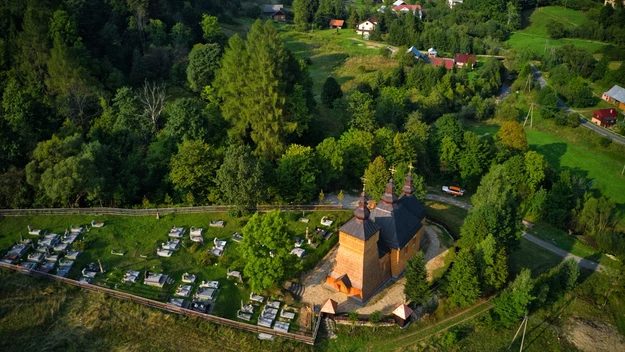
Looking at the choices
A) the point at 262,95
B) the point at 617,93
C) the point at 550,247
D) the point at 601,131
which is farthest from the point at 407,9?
the point at 550,247

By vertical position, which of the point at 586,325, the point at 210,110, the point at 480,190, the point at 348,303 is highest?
the point at 210,110

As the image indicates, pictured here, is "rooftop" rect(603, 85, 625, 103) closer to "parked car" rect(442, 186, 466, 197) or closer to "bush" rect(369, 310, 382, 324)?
"parked car" rect(442, 186, 466, 197)

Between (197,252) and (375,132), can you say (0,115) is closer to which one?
(197,252)

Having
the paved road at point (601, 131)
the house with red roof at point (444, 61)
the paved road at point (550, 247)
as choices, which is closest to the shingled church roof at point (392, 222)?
the paved road at point (550, 247)

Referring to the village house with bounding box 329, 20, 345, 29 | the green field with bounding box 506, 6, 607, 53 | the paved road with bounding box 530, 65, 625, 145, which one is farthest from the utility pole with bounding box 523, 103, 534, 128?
the village house with bounding box 329, 20, 345, 29

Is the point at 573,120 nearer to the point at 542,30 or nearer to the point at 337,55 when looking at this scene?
the point at 337,55

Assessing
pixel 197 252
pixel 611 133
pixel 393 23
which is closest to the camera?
pixel 197 252

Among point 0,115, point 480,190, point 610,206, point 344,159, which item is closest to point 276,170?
point 344,159
